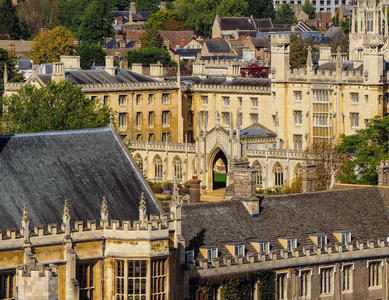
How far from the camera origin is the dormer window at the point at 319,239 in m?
67.4

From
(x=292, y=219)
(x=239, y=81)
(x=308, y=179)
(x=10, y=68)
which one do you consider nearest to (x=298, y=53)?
(x=10, y=68)

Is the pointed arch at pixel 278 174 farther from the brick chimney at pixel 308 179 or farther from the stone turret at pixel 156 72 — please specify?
the brick chimney at pixel 308 179

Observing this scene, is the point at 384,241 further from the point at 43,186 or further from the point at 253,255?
the point at 43,186

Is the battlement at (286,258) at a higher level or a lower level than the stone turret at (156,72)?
lower

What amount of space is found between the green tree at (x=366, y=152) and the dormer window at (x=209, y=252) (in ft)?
81.7

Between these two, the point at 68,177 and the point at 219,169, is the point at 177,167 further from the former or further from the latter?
the point at 68,177

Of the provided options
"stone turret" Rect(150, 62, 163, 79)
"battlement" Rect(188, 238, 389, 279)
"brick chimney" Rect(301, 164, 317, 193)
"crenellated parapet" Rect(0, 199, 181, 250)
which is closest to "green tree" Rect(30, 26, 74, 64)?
"stone turret" Rect(150, 62, 163, 79)

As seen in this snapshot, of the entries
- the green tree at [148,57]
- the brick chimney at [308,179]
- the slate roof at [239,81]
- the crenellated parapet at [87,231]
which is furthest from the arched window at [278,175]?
the green tree at [148,57]

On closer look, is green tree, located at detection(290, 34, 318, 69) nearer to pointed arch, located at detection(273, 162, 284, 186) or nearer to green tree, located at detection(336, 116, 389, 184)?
pointed arch, located at detection(273, 162, 284, 186)

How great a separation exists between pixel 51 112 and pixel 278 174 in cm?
2129

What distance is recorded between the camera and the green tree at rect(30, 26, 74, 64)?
18140cm

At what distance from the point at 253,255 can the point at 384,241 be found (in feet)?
23.6

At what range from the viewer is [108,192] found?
60.9 meters

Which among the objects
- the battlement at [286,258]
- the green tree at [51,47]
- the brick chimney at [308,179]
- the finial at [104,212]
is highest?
the green tree at [51,47]
